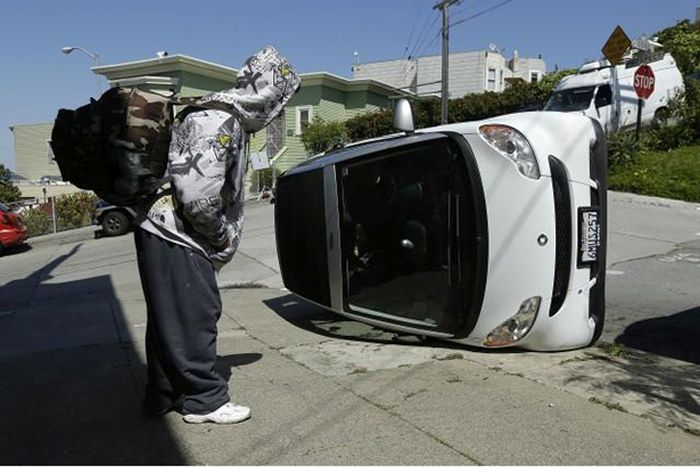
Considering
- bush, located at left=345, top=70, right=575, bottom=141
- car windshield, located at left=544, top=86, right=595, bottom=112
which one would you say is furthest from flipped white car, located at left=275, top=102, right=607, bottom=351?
bush, located at left=345, top=70, right=575, bottom=141

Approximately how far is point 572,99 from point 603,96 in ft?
2.76

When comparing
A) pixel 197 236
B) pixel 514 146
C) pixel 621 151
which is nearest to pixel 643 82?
pixel 621 151

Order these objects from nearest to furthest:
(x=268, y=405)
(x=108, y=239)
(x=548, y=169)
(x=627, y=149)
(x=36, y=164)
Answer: (x=268, y=405), (x=548, y=169), (x=627, y=149), (x=108, y=239), (x=36, y=164)

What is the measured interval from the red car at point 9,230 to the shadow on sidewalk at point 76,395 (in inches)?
366

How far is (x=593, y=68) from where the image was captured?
19.6 m

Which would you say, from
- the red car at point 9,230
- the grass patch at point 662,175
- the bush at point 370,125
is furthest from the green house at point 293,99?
the grass patch at point 662,175

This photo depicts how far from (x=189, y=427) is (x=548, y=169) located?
9.14 ft

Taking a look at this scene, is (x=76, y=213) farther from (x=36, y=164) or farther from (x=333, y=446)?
(x=36, y=164)

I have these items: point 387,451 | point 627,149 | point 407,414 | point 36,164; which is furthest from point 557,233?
point 36,164

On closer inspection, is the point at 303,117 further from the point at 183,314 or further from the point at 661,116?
the point at 183,314

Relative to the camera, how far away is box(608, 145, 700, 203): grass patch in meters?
13.4

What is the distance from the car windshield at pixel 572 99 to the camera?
58.4 feet

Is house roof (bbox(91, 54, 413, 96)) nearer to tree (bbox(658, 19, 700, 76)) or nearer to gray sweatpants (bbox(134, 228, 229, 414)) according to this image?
tree (bbox(658, 19, 700, 76))

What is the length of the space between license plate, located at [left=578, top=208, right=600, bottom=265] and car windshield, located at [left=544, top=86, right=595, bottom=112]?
46.6ft
